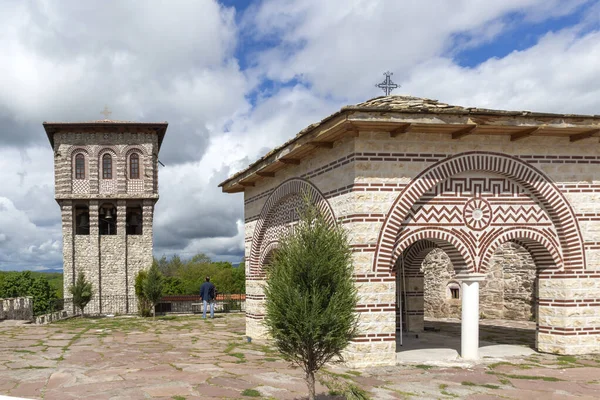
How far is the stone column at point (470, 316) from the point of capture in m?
8.34

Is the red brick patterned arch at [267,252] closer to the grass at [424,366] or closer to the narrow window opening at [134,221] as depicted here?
the grass at [424,366]

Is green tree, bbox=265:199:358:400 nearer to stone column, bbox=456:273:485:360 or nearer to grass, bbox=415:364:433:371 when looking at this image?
grass, bbox=415:364:433:371

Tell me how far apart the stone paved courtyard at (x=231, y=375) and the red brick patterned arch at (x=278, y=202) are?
2237 millimetres

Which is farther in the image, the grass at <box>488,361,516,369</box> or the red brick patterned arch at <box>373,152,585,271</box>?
the red brick patterned arch at <box>373,152,585,271</box>

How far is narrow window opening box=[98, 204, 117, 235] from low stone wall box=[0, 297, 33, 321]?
9.60 m

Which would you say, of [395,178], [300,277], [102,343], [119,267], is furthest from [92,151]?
[300,277]

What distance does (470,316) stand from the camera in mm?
8375

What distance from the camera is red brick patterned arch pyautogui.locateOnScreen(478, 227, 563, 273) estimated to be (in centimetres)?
844

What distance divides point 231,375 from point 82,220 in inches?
916

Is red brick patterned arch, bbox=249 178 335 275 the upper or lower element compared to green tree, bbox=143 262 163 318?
upper

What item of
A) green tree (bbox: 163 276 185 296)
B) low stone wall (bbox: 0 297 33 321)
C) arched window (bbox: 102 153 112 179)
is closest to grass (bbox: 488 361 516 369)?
low stone wall (bbox: 0 297 33 321)

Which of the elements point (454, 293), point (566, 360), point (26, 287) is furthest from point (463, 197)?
point (26, 287)

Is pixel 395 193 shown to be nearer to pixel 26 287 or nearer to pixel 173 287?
pixel 26 287

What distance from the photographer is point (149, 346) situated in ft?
34.2
